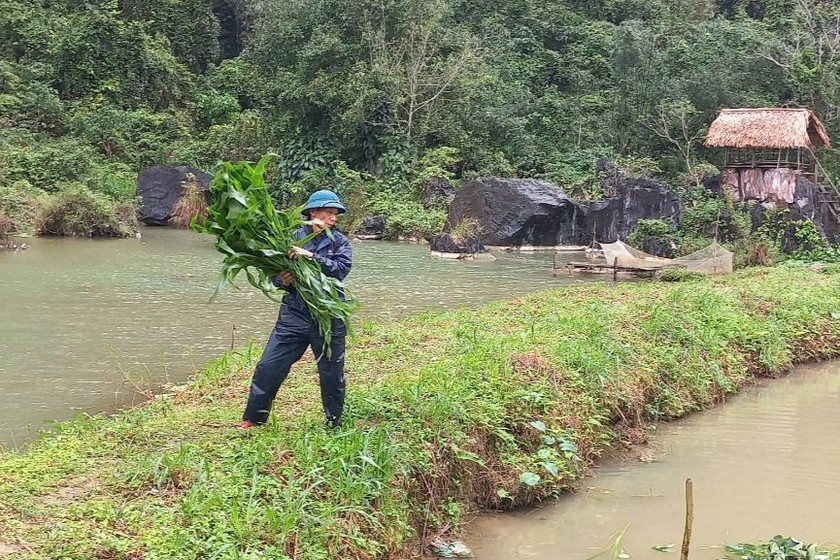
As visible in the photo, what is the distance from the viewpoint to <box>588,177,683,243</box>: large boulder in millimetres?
22328

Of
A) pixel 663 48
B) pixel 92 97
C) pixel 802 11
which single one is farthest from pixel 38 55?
pixel 802 11

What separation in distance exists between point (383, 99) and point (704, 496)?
22715 millimetres

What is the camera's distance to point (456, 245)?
19.9 m

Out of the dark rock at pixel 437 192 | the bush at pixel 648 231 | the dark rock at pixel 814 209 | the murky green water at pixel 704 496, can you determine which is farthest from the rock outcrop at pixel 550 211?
the murky green water at pixel 704 496

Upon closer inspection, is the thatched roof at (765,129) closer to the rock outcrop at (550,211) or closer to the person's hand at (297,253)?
the rock outcrop at (550,211)

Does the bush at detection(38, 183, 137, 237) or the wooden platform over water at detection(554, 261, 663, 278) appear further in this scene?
the bush at detection(38, 183, 137, 237)

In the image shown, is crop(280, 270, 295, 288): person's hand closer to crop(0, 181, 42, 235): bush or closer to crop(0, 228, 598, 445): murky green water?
crop(0, 228, 598, 445): murky green water

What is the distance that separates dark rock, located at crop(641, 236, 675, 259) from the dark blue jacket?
52.3 ft

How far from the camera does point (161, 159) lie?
28.6 metres

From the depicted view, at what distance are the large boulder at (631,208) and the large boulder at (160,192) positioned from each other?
470 inches

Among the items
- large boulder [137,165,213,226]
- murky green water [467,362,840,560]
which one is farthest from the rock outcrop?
murky green water [467,362,840,560]

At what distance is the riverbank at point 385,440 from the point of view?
11.4 feet

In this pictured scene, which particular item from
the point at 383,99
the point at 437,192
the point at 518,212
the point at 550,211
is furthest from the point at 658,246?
the point at 383,99

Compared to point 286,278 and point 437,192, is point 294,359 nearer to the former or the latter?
point 286,278
